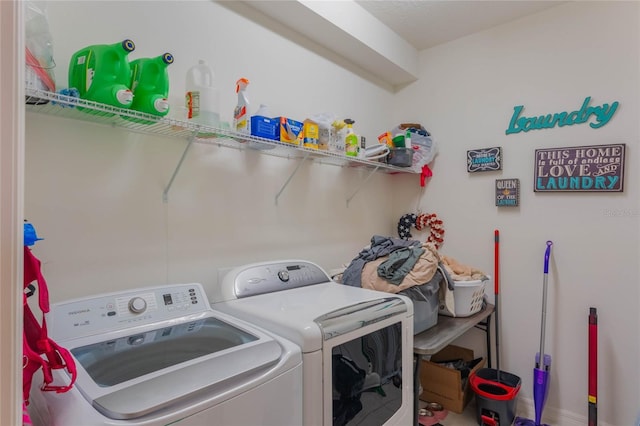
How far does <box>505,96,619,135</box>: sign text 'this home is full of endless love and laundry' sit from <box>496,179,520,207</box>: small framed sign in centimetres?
35

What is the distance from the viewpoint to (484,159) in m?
2.57

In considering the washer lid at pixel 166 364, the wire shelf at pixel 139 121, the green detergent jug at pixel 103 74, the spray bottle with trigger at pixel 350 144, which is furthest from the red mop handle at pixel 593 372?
the green detergent jug at pixel 103 74

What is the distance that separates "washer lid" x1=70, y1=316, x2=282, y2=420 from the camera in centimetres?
79

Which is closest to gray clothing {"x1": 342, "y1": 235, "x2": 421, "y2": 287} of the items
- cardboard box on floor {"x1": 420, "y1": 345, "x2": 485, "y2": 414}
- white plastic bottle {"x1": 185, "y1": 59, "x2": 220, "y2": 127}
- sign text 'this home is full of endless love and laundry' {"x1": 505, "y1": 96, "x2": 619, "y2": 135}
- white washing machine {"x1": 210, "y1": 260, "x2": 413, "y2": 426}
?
white washing machine {"x1": 210, "y1": 260, "x2": 413, "y2": 426}

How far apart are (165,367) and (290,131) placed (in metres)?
1.23

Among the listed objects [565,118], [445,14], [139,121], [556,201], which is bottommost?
[556,201]

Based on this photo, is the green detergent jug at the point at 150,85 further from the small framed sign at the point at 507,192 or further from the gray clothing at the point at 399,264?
the small framed sign at the point at 507,192

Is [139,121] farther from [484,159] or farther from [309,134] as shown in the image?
[484,159]

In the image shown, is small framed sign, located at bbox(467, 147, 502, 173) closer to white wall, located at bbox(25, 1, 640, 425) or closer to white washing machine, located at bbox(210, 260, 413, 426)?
white wall, located at bbox(25, 1, 640, 425)

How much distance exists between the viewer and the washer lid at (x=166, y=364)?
795 millimetres

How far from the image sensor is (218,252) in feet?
5.89

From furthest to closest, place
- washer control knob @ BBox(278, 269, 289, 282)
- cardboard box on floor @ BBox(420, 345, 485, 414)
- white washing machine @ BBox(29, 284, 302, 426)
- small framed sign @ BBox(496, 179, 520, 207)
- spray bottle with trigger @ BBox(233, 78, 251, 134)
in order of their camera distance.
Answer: small framed sign @ BBox(496, 179, 520, 207) < cardboard box on floor @ BBox(420, 345, 485, 414) < washer control knob @ BBox(278, 269, 289, 282) < spray bottle with trigger @ BBox(233, 78, 251, 134) < white washing machine @ BBox(29, 284, 302, 426)

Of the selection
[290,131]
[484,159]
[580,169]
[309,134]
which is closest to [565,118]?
[580,169]

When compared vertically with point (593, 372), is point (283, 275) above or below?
above
